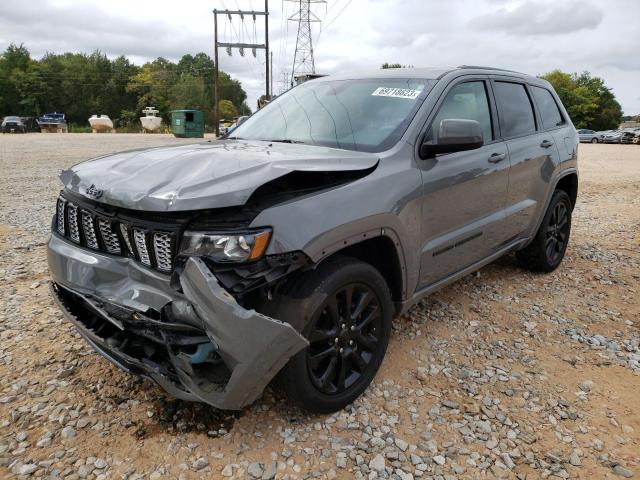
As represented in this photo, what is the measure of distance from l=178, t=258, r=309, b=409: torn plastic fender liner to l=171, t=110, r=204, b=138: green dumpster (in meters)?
32.8

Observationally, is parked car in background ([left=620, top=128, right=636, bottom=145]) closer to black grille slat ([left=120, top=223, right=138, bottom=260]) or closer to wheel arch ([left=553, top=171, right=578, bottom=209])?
wheel arch ([left=553, top=171, right=578, bottom=209])

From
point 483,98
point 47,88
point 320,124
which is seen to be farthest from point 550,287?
point 47,88

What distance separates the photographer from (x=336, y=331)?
97.7 inches

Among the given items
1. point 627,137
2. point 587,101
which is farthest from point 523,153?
point 587,101

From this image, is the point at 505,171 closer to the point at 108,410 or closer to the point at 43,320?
the point at 108,410

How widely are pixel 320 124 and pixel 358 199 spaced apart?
1.04 metres

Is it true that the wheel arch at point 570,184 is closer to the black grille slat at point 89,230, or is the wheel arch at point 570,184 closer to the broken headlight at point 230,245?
the broken headlight at point 230,245

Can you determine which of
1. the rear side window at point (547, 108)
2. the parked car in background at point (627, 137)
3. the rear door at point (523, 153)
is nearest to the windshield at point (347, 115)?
the rear door at point (523, 153)

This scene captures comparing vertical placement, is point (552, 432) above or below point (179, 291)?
below

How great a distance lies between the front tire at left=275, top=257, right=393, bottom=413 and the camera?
2256 mm

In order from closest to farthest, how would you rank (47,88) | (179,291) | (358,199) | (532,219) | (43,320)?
(179,291)
(358,199)
(43,320)
(532,219)
(47,88)

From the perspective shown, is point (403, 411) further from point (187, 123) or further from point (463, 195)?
point (187, 123)

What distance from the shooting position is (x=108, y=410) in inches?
102

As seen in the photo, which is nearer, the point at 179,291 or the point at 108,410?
the point at 179,291
